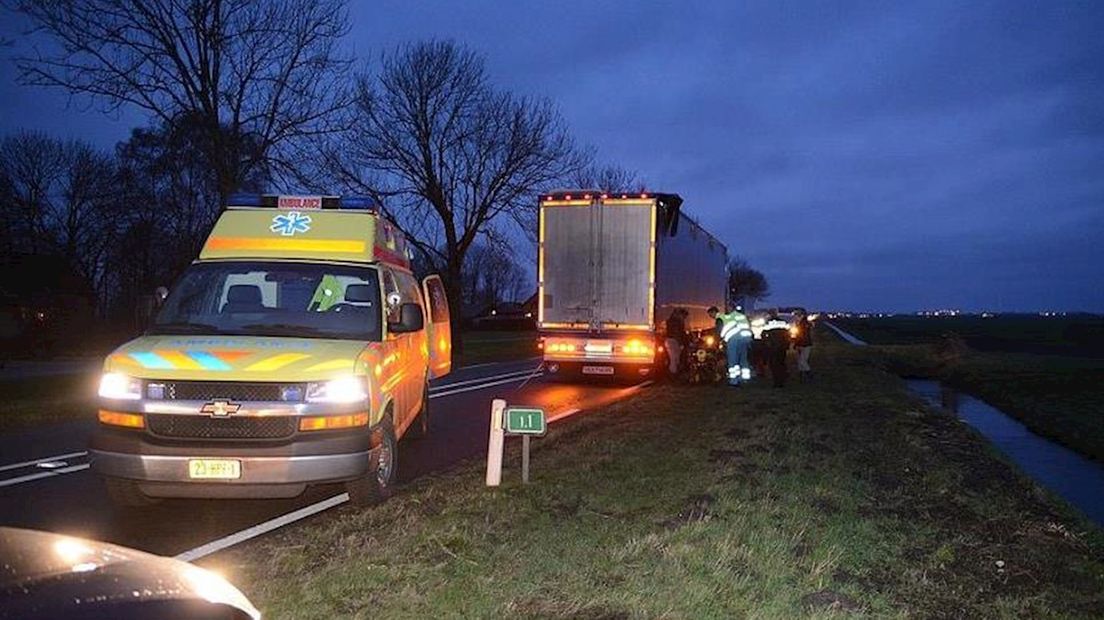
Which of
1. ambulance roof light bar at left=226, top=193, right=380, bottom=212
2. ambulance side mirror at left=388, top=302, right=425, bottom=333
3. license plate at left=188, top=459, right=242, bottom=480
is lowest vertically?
license plate at left=188, top=459, right=242, bottom=480

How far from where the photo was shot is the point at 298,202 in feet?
30.2

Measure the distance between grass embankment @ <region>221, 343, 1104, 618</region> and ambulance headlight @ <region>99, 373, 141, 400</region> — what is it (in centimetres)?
148

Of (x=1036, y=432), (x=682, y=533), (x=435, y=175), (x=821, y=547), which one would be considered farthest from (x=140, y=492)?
(x=435, y=175)

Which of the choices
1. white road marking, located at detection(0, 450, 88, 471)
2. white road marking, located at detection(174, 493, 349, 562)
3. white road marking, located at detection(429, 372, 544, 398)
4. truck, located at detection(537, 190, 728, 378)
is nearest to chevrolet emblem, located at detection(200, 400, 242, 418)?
white road marking, located at detection(174, 493, 349, 562)

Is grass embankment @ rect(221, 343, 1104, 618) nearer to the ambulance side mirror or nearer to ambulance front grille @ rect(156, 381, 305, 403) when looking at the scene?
ambulance front grille @ rect(156, 381, 305, 403)

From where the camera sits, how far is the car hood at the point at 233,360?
6703 millimetres

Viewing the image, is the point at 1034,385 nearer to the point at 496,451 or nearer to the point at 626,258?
the point at 626,258

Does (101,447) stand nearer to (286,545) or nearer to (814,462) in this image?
(286,545)

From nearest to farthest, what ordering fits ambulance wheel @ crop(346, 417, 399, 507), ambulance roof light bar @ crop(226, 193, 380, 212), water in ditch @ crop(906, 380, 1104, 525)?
ambulance wheel @ crop(346, 417, 399, 507)
ambulance roof light bar @ crop(226, 193, 380, 212)
water in ditch @ crop(906, 380, 1104, 525)

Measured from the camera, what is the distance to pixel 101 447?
270 inches

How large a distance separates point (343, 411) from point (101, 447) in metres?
1.81

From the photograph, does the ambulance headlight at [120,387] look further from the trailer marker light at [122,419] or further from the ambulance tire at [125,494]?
the ambulance tire at [125,494]

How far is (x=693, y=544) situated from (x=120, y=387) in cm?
432

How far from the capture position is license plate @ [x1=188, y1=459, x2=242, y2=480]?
261 inches
